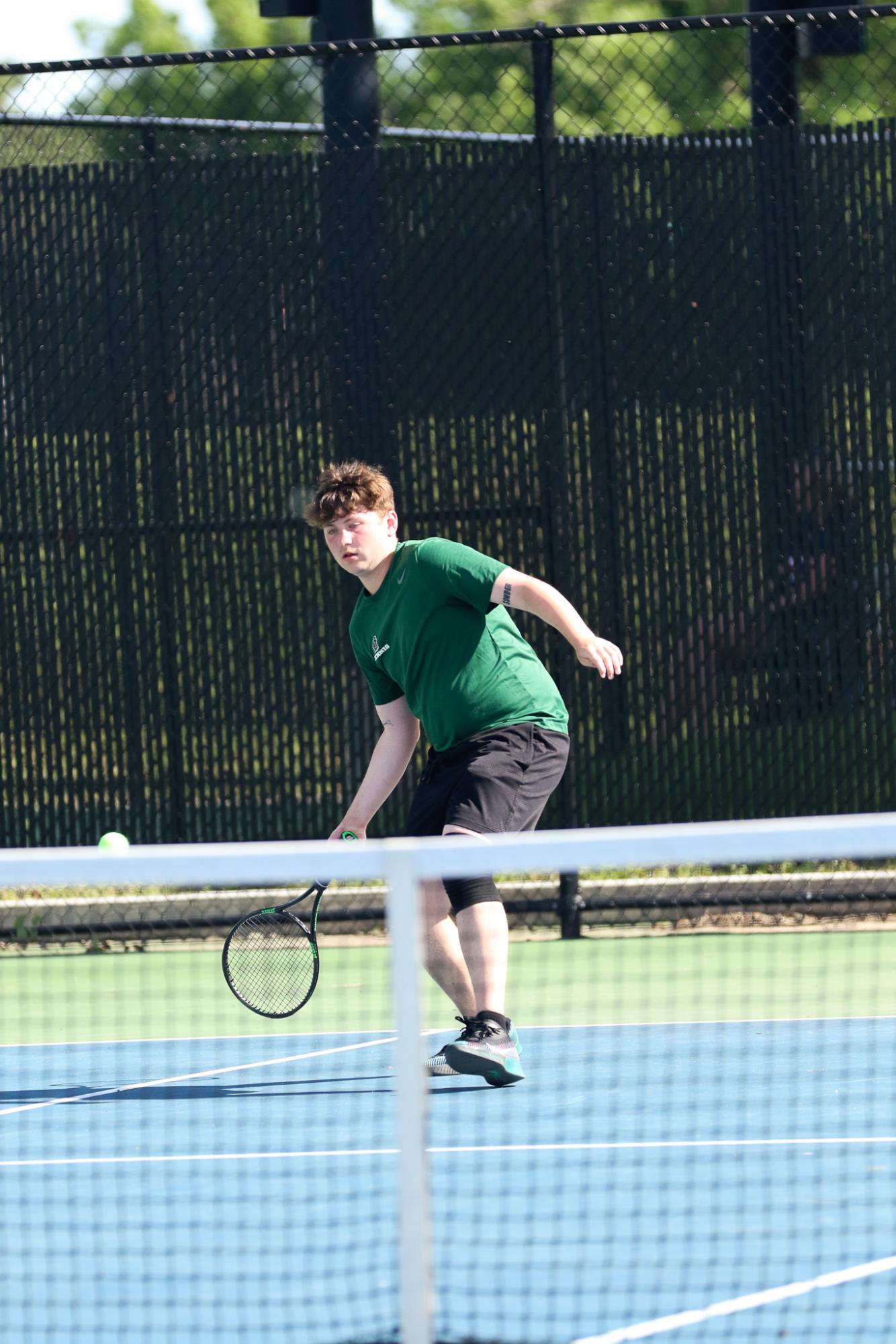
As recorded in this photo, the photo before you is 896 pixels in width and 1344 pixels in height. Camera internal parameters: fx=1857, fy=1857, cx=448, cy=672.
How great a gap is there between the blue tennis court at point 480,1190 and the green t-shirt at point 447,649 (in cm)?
107

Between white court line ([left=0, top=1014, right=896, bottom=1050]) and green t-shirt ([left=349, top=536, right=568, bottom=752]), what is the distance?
125 cm

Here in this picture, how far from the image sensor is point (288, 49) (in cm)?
→ 745

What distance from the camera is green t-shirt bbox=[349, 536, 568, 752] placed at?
527cm

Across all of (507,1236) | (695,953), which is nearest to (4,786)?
(695,953)

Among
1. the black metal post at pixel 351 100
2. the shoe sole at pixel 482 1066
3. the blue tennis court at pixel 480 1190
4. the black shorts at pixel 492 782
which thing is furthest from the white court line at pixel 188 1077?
the black metal post at pixel 351 100

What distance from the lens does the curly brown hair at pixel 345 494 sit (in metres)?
5.23

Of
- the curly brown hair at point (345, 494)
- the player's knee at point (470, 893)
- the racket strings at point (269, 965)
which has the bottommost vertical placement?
the racket strings at point (269, 965)

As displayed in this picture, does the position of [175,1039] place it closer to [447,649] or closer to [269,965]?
[269,965]

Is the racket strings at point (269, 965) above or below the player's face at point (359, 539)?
below

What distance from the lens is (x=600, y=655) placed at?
477 cm

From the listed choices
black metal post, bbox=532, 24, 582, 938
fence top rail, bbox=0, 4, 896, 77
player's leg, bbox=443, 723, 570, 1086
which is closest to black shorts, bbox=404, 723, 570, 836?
player's leg, bbox=443, 723, 570, 1086

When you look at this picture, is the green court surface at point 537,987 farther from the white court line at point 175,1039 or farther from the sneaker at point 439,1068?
the sneaker at point 439,1068

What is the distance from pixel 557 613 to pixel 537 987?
2.33 meters

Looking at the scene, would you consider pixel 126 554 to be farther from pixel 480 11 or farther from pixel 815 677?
pixel 480 11
